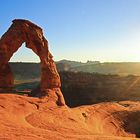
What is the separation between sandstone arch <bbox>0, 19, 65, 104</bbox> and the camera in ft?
63.8

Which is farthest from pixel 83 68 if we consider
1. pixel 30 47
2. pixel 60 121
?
pixel 60 121

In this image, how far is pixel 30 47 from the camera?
20203 mm

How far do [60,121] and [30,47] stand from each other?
7.63 meters

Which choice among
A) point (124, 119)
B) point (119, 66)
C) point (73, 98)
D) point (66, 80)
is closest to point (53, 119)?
point (124, 119)

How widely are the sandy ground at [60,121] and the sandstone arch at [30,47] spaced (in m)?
2.53

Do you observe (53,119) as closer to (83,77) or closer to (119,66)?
(83,77)

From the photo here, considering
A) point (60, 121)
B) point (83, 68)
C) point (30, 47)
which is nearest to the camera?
point (60, 121)

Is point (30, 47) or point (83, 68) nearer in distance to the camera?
point (30, 47)

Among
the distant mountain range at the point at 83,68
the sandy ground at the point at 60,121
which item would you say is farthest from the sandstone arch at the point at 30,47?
the distant mountain range at the point at 83,68

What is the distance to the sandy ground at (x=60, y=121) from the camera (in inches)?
407

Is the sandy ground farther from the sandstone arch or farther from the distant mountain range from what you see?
the distant mountain range

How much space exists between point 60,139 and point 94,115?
11166 millimetres

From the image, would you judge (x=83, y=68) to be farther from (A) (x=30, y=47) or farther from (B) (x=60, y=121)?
(B) (x=60, y=121)

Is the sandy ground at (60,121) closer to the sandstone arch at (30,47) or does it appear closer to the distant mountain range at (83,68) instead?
the sandstone arch at (30,47)
